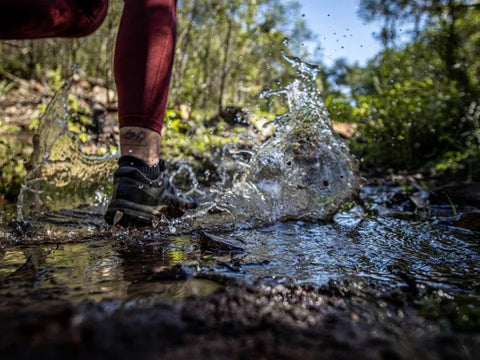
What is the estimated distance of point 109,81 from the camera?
6.73 meters

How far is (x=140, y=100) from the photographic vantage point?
1.75 meters

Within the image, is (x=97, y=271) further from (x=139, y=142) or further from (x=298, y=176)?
(x=298, y=176)

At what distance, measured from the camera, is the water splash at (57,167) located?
272 centimetres

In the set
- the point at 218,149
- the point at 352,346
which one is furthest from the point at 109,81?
the point at 352,346

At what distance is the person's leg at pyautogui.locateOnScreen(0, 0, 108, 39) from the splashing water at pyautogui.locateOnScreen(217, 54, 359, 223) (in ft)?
3.82

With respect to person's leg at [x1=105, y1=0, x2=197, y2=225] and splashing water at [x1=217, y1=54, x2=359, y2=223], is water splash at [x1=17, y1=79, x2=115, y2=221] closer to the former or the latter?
person's leg at [x1=105, y1=0, x2=197, y2=225]

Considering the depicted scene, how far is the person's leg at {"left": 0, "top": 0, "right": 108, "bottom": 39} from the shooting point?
5.06ft

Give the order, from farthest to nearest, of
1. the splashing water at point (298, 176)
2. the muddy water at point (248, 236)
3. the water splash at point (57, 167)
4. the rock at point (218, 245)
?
the water splash at point (57, 167), the splashing water at point (298, 176), the rock at point (218, 245), the muddy water at point (248, 236)

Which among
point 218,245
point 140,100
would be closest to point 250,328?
point 218,245

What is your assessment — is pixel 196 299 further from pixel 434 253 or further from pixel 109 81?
pixel 109 81

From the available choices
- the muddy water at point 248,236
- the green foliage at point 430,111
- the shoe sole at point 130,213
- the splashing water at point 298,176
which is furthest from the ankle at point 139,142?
the green foliage at point 430,111

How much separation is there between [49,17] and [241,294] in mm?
1500

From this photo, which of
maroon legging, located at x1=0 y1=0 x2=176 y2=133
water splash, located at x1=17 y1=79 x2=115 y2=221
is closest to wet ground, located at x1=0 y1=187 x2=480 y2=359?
maroon legging, located at x1=0 y1=0 x2=176 y2=133

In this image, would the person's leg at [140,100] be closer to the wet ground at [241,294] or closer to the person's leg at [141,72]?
the person's leg at [141,72]
